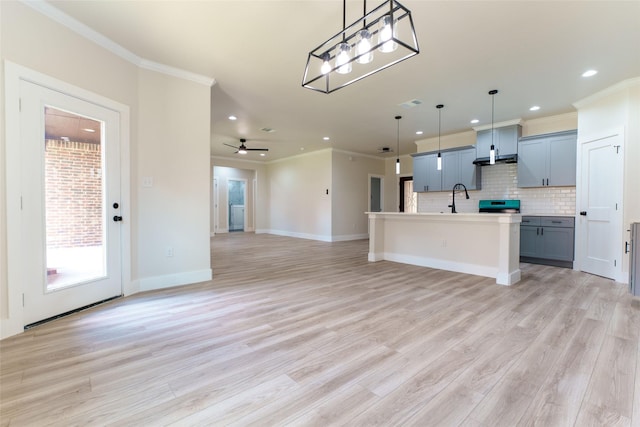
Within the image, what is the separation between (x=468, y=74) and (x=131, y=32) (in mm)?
3974

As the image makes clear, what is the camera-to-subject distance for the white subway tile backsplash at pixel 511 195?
5.32m

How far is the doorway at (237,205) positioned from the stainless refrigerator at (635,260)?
35.2ft

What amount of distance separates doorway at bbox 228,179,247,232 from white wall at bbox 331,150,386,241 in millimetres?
4738

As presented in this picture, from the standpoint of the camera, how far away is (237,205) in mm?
11758

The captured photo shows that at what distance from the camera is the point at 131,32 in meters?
2.83

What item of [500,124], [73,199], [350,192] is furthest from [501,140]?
[73,199]

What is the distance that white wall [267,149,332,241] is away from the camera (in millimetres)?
8648

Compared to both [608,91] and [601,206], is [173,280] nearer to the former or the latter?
[601,206]

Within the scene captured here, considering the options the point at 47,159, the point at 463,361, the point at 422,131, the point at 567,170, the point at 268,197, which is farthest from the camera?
the point at 268,197

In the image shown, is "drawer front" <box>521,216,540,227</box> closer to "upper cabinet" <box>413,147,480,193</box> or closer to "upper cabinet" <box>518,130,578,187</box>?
"upper cabinet" <box>518,130,578,187</box>

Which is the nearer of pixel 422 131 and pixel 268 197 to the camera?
pixel 422 131

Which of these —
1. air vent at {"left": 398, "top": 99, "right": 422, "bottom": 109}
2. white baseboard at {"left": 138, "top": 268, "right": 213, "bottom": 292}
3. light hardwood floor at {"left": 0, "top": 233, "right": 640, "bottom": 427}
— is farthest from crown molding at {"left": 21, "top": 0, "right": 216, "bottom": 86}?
air vent at {"left": 398, "top": 99, "right": 422, "bottom": 109}

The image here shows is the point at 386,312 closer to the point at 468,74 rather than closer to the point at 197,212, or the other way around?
the point at 197,212

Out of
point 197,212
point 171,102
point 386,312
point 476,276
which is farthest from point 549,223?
point 171,102
